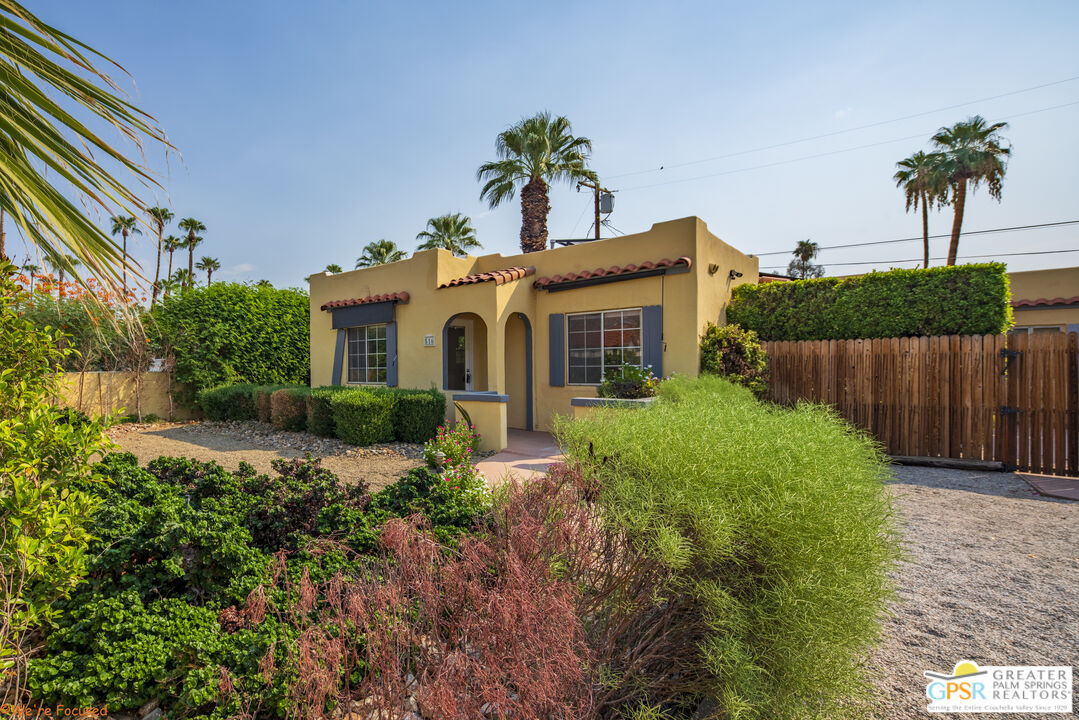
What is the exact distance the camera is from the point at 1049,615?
330cm

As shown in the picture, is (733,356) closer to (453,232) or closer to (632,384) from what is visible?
(632,384)

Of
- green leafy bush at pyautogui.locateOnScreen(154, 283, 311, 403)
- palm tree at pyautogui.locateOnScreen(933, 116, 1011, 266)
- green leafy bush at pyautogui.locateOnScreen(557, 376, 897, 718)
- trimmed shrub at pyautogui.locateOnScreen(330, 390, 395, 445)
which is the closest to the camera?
green leafy bush at pyautogui.locateOnScreen(557, 376, 897, 718)

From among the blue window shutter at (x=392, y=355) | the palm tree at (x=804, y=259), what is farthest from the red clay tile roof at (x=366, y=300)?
the palm tree at (x=804, y=259)

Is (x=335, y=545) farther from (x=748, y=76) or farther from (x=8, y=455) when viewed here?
(x=748, y=76)

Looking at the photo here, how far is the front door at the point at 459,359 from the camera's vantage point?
37.9 ft

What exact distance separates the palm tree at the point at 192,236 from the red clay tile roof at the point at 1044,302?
153ft

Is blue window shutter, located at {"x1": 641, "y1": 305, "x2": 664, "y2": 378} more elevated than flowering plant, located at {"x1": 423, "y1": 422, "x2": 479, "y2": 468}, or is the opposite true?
blue window shutter, located at {"x1": 641, "y1": 305, "x2": 664, "y2": 378}

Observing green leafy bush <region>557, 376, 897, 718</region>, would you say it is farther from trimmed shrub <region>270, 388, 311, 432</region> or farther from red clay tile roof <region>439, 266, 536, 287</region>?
trimmed shrub <region>270, 388, 311, 432</region>

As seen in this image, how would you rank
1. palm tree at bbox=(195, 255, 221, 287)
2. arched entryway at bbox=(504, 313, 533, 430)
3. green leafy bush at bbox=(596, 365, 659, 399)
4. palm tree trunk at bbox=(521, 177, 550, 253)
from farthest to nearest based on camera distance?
palm tree at bbox=(195, 255, 221, 287) → palm tree trunk at bbox=(521, 177, 550, 253) → arched entryway at bbox=(504, 313, 533, 430) → green leafy bush at bbox=(596, 365, 659, 399)

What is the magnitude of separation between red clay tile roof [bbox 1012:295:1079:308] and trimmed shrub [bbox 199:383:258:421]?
70.0ft

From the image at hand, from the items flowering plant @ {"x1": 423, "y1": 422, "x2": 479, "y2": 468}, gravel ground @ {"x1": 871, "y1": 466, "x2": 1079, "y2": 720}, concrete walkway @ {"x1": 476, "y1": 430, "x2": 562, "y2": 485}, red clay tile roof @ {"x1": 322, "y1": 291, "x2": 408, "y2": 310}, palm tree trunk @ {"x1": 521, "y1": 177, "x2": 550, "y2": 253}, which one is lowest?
gravel ground @ {"x1": 871, "y1": 466, "x2": 1079, "y2": 720}

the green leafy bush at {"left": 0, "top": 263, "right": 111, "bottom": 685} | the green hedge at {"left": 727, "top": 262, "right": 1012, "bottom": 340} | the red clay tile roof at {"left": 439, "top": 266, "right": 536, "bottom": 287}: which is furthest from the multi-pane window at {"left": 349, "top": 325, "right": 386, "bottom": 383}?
the green leafy bush at {"left": 0, "top": 263, "right": 111, "bottom": 685}

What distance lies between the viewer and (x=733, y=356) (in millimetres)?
8844

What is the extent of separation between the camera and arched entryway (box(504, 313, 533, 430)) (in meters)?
10.7
